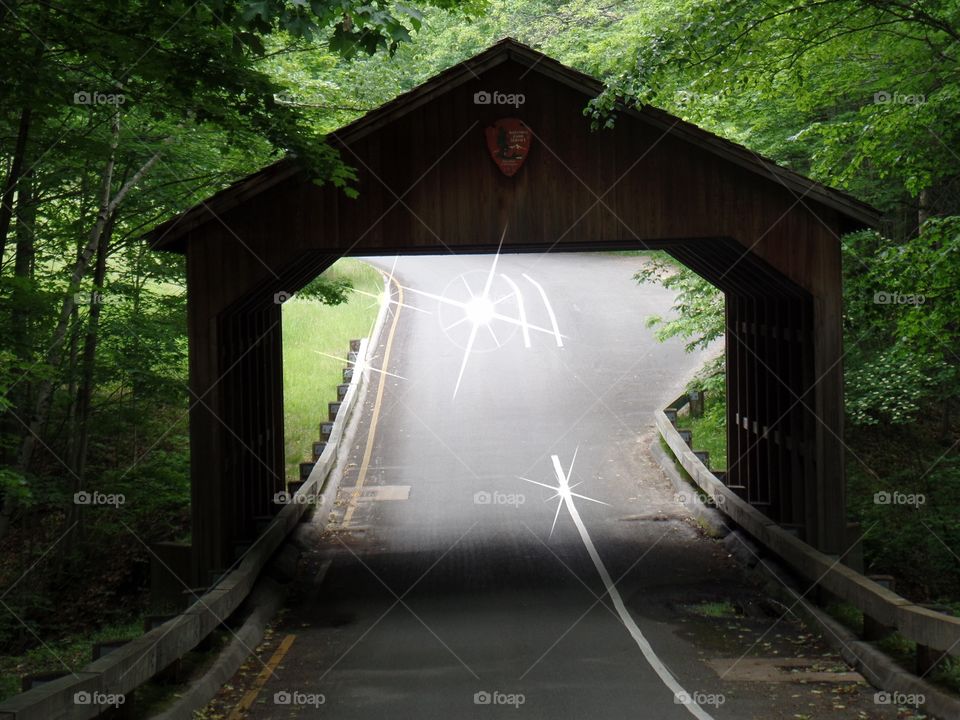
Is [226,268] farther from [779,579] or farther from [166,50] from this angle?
[779,579]

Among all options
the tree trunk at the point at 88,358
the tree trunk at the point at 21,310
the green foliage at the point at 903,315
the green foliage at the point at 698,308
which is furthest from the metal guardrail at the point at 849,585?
the tree trunk at the point at 88,358

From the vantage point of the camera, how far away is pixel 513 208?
12508mm

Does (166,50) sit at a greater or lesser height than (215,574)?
greater

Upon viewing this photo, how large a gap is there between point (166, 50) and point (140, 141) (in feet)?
20.6

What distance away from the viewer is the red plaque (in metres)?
12.4

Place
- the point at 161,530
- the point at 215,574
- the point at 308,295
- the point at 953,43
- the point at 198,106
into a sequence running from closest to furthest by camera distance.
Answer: the point at 198,106
the point at 215,574
the point at 953,43
the point at 161,530
the point at 308,295

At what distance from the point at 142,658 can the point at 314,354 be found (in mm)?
22864

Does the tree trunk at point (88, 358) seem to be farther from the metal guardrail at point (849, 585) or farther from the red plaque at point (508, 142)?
the metal guardrail at point (849, 585)

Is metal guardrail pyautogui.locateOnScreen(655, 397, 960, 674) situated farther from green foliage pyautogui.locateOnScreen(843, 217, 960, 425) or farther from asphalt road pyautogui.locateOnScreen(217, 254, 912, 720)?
green foliage pyautogui.locateOnScreen(843, 217, 960, 425)

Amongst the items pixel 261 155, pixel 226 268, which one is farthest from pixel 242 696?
pixel 261 155

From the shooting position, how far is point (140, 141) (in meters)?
15.7

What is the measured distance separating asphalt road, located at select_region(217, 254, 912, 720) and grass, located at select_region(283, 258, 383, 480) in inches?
50.9

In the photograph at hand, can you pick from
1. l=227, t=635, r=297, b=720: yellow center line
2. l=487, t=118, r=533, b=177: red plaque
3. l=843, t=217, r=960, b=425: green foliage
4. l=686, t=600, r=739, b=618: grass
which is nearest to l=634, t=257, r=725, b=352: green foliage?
l=843, t=217, r=960, b=425: green foliage

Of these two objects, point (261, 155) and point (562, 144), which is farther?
point (261, 155)
